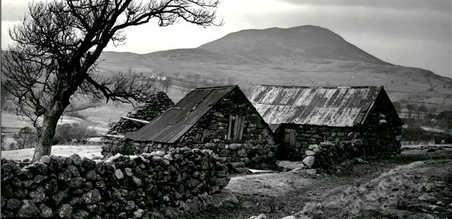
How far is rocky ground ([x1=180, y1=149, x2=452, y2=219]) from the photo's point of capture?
977 cm

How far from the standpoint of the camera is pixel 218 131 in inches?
708

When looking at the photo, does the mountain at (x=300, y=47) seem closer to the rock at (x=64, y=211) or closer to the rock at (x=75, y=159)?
the rock at (x=75, y=159)

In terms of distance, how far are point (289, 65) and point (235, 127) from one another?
138 metres

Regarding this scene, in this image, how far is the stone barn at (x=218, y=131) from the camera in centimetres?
1739

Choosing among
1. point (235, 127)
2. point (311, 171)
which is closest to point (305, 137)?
point (235, 127)

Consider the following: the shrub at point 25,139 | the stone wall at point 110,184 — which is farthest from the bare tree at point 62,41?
the shrub at point 25,139

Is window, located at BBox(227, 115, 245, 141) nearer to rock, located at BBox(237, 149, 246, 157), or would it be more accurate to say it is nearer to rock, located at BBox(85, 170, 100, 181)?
rock, located at BBox(237, 149, 246, 157)

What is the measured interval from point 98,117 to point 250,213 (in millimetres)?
48847

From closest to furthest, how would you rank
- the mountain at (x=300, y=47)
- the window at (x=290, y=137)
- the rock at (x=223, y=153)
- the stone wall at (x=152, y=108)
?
the rock at (x=223, y=153) → the window at (x=290, y=137) → the stone wall at (x=152, y=108) → the mountain at (x=300, y=47)

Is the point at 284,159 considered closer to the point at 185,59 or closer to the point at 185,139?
the point at 185,139

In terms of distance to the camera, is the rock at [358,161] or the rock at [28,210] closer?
the rock at [28,210]

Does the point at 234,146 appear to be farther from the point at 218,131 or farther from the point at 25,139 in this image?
the point at 25,139

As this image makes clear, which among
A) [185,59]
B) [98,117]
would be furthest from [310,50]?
[98,117]

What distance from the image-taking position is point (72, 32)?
65.9 ft
